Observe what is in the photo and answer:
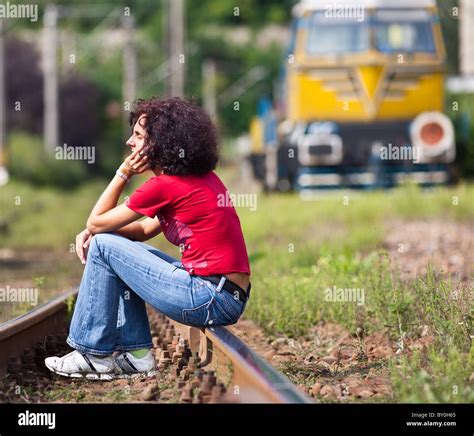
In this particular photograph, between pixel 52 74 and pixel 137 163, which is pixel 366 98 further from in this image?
pixel 52 74

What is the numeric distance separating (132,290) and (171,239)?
290mm

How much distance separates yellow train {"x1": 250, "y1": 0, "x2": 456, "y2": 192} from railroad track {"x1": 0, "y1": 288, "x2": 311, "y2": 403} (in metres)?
10.8

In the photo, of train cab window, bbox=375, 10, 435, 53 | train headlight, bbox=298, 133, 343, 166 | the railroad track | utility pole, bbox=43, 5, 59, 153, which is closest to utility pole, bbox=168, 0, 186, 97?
utility pole, bbox=43, 5, 59, 153

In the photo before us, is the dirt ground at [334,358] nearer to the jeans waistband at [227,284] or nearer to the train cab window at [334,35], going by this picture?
the jeans waistband at [227,284]

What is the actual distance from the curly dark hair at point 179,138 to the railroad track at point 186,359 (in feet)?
2.43

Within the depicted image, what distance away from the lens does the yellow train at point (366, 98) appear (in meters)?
17.4

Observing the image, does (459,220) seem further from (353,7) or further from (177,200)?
(177,200)

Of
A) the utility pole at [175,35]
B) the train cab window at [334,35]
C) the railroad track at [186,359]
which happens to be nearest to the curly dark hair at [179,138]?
the railroad track at [186,359]

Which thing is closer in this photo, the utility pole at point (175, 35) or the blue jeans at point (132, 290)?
the blue jeans at point (132, 290)

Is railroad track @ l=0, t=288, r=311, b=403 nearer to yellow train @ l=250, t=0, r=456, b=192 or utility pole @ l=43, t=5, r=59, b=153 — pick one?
yellow train @ l=250, t=0, r=456, b=192

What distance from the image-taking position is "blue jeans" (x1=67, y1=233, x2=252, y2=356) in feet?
16.2

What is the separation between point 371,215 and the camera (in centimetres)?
1412
